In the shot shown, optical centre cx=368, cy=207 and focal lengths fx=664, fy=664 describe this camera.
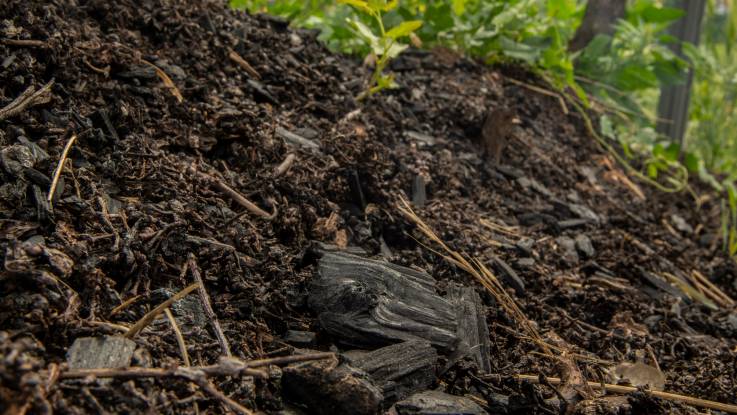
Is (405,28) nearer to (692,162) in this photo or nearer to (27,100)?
(27,100)

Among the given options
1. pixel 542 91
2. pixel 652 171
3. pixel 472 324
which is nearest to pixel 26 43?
pixel 472 324

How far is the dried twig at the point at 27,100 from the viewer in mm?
1566

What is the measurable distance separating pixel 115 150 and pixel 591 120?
2730mm

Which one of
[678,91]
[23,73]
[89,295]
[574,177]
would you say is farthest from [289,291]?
[678,91]

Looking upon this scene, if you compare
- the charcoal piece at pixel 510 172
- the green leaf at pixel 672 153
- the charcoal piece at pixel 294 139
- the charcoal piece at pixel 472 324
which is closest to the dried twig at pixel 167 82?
the charcoal piece at pixel 294 139

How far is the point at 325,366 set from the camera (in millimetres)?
1229

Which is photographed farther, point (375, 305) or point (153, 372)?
point (375, 305)

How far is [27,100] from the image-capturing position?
5.31 feet

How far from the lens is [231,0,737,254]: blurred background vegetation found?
10.6 ft

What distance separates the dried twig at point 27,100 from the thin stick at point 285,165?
2.05 feet

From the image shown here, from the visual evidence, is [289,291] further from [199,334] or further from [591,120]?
[591,120]

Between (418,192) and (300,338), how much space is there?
3.06 ft

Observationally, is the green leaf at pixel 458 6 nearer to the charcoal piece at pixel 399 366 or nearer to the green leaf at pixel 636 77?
the green leaf at pixel 636 77

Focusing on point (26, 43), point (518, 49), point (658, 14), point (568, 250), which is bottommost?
point (568, 250)
